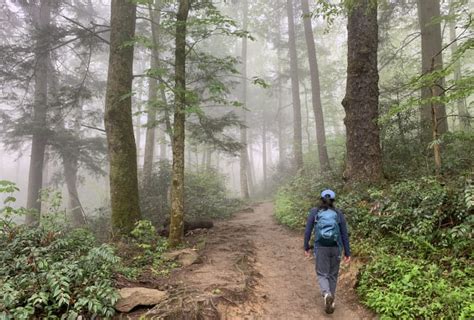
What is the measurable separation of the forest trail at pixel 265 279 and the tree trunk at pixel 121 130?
2650 millimetres

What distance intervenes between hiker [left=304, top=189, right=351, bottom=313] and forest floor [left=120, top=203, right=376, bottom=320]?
1.41 ft

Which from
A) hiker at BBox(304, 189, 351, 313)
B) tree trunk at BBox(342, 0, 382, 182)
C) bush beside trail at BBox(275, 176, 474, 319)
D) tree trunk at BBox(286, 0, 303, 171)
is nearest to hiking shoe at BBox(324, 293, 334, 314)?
hiker at BBox(304, 189, 351, 313)

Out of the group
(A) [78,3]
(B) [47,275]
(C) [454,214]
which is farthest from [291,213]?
(A) [78,3]

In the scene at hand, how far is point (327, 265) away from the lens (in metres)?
5.30

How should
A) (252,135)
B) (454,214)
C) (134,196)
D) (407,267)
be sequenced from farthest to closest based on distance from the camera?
(252,135), (134,196), (454,214), (407,267)

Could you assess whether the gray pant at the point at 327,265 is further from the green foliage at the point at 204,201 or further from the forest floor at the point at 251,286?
the green foliage at the point at 204,201

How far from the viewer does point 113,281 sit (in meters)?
5.33

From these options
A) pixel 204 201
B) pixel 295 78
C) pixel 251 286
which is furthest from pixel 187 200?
pixel 295 78

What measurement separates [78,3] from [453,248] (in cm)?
2299

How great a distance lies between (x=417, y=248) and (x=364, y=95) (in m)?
5.05

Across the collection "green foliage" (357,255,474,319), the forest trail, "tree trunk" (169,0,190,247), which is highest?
"tree trunk" (169,0,190,247)

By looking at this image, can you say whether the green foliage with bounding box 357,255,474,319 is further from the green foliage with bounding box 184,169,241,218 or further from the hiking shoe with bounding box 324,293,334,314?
the green foliage with bounding box 184,169,241,218

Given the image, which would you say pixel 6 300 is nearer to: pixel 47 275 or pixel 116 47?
pixel 47 275

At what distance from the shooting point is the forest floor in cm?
501
